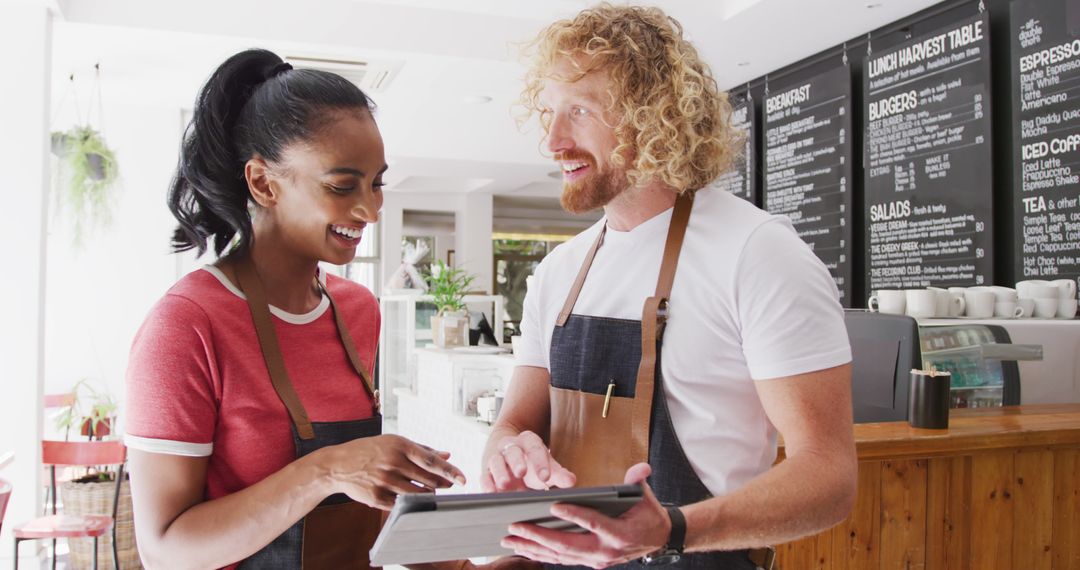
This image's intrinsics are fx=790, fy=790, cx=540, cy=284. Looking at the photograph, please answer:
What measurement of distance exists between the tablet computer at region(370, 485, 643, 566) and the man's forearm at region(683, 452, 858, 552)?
0.56 feet

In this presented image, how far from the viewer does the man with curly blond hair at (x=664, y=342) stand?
1.09 m

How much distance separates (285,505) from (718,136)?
0.96 m

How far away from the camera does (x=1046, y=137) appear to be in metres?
3.54

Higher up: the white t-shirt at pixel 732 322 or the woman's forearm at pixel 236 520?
the white t-shirt at pixel 732 322

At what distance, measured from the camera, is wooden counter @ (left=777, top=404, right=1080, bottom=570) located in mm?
2092

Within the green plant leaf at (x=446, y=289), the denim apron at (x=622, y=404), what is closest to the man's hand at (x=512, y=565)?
the denim apron at (x=622, y=404)

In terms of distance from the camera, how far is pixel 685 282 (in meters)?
1.28

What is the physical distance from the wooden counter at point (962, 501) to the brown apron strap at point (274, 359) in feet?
4.46

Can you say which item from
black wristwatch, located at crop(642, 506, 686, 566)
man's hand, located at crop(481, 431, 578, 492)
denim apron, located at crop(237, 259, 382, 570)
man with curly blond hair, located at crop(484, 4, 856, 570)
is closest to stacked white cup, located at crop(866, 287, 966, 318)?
man with curly blond hair, located at crop(484, 4, 856, 570)

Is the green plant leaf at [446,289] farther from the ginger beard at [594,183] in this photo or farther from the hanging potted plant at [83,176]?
the ginger beard at [594,183]

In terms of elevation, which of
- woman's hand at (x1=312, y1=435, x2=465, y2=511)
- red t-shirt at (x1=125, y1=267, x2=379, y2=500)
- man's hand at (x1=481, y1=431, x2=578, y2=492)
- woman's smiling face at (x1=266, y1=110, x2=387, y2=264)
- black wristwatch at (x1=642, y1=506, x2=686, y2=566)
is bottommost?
black wristwatch at (x1=642, y1=506, x2=686, y2=566)

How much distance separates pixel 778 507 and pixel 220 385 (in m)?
0.78

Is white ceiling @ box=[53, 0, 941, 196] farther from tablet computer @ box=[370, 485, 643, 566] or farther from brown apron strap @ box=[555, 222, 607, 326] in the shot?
tablet computer @ box=[370, 485, 643, 566]

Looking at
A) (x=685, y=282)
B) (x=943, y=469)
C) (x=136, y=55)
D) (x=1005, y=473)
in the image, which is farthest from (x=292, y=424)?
(x=136, y=55)
